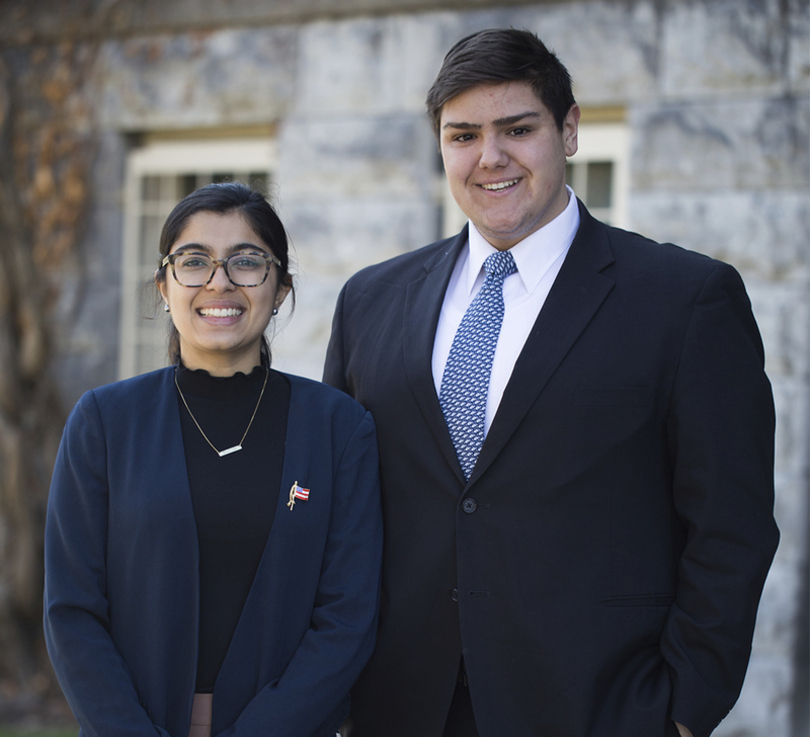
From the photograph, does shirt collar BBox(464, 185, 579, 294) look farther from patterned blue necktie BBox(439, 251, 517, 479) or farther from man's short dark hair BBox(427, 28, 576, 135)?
man's short dark hair BBox(427, 28, 576, 135)

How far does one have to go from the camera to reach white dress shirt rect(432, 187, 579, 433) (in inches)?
79.7

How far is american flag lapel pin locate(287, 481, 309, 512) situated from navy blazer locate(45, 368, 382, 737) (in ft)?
0.03

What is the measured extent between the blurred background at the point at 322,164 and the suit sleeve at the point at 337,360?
1447mm

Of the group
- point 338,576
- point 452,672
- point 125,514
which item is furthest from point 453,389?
point 125,514

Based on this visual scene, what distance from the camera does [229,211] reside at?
2.08m

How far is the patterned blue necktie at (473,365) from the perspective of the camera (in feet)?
6.54

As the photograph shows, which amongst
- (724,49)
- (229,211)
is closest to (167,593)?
(229,211)

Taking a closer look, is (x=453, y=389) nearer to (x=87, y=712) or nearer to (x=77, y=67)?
(x=87, y=712)

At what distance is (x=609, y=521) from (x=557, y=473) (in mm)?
148

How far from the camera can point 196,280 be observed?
6.63 feet

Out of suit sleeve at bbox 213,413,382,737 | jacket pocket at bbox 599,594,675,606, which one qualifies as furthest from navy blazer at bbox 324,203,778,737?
suit sleeve at bbox 213,413,382,737

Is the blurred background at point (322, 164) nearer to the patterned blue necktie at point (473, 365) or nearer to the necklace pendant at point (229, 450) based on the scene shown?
the patterned blue necktie at point (473, 365)

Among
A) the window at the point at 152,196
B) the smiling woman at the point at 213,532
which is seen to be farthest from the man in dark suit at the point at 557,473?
the window at the point at 152,196

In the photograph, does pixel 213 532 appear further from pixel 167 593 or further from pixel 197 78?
pixel 197 78
